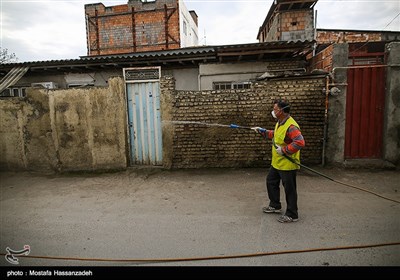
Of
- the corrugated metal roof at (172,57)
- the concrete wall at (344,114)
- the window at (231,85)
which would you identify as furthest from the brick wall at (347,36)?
the concrete wall at (344,114)

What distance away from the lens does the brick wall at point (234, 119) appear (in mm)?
6012

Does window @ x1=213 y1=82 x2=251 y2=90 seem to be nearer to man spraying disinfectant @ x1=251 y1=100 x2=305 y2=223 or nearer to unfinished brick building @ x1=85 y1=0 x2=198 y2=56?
man spraying disinfectant @ x1=251 y1=100 x2=305 y2=223

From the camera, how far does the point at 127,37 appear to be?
57.1 feet

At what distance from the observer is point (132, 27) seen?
56.8 ft

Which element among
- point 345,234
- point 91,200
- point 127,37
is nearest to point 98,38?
point 127,37

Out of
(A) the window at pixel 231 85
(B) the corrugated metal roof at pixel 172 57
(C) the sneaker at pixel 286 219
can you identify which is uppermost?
(B) the corrugated metal roof at pixel 172 57

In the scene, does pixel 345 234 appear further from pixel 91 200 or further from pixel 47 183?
pixel 47 183

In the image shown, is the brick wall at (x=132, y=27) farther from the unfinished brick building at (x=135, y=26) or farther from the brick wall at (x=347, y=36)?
the brick wall at (x=347, y=36)

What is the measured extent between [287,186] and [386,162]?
4177 millimetres

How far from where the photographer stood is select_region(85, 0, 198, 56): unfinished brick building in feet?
55.5

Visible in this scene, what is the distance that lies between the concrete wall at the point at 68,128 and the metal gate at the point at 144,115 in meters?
0.26

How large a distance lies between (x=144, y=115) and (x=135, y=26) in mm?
13579

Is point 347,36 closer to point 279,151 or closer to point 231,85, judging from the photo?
point 231,85

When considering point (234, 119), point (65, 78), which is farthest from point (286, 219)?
point (65, 78)
